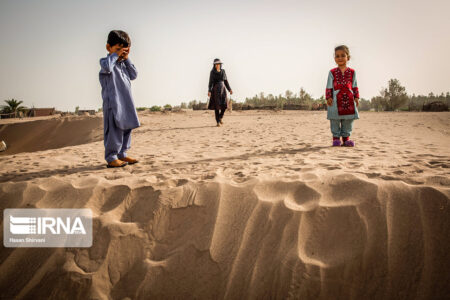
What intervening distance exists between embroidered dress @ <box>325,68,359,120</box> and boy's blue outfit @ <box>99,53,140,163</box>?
9.48 ft

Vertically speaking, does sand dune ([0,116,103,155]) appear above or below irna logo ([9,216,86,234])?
above

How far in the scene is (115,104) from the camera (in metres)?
2.58

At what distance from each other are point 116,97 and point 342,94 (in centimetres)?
313

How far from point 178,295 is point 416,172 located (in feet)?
6.75

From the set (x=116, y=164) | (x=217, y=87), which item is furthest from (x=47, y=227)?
(x=217, y=87)

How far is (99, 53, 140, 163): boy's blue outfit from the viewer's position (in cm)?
258

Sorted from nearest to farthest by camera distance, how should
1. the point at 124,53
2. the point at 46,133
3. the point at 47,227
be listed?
the point at 47,227, the point at 124,53, the point at 46,133

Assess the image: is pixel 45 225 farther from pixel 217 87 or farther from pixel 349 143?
pixel 217 87

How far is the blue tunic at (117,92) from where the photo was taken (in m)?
2.50

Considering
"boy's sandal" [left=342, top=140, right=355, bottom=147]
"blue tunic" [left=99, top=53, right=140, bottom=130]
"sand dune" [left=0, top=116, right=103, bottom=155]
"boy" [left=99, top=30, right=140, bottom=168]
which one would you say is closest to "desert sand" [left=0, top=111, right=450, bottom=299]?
"boy" [left=99, top=30, right=140, bottom=168]

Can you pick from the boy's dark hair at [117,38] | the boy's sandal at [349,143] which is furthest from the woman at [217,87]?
the boy's dark hair at [117,38]

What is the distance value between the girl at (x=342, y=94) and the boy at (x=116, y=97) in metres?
2.88

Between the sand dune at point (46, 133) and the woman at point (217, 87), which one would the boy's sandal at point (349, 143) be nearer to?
the woman at point (217, 87)

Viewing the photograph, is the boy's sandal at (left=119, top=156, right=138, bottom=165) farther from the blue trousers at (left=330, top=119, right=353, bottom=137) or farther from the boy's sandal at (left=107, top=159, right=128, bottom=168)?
the blue trousers at (left=330, top=119, right=353, bottom=137)
